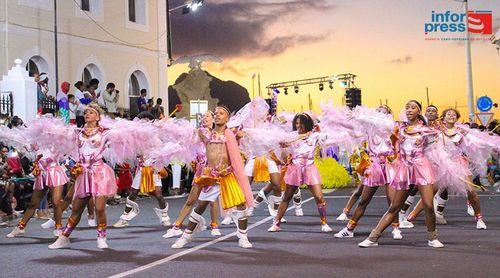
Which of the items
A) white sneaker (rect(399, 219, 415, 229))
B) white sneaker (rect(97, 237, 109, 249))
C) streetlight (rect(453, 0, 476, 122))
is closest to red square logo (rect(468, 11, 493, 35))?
streetlight (rect(453, 0, 476, 122))

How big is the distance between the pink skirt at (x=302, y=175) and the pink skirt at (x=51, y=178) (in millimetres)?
3360

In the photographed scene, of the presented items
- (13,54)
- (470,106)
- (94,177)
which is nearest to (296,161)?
(94,177)

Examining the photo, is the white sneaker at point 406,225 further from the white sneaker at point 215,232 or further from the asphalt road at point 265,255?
the white sneaker at point 215,232

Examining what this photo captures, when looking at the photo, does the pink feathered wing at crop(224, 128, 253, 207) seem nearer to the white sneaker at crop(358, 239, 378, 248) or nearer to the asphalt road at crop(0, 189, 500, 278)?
the asphalt road at crop(0, 189, 500, 278)

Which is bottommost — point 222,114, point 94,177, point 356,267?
point 356,267

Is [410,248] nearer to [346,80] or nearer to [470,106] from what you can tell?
[470,106]

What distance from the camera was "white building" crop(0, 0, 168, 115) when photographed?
22.6 meters

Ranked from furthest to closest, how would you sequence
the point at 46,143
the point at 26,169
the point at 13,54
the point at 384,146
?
the point at 13,54 < the point at 26,169 < the point at 384,146 < the point at 46,143

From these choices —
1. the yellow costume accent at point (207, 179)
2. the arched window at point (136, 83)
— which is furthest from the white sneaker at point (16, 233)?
the arched window at point (136, 83)

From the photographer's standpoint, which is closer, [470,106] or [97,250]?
[97,250]

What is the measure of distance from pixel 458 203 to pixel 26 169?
29.9ft

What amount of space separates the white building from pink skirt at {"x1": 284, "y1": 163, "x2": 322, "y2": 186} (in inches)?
544

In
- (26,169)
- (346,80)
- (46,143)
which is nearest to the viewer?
(46,143)

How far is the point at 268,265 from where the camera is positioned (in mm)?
7754
